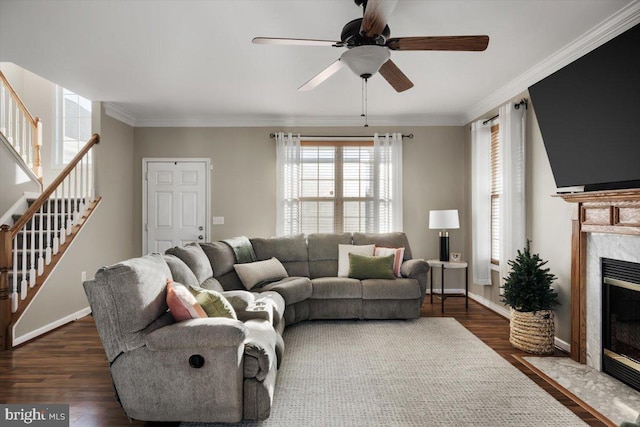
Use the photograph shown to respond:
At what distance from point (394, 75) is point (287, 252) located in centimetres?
266

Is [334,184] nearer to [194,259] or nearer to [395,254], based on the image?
[395,254]

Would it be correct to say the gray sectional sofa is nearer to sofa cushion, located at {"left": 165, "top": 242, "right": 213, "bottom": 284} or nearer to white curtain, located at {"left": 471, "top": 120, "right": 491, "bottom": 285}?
sofa cushion, located at {"left": 165, "top": 242, "right": 213, "bottom": 284}

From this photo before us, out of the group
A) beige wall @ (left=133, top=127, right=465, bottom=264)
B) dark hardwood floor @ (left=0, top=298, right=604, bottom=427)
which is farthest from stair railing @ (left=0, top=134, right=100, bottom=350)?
beige wall @ (left=133, top=127, right=465, bottom=264)

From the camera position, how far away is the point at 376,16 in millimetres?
2174

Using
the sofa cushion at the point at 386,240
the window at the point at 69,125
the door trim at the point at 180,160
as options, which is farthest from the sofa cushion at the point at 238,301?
the window at the point at 69,125

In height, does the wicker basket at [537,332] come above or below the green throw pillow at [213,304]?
below

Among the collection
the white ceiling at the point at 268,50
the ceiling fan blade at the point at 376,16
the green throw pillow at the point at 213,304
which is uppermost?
the white ceiling at the point at 268,50

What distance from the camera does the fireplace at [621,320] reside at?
2.78 metres

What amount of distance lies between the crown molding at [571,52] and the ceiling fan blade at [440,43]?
48.8 inches

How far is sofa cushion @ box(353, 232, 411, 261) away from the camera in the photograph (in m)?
5.13

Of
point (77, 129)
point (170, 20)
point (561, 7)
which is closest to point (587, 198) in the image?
point (561, 7)

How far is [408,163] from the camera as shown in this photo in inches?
235

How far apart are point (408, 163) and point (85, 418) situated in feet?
16.1

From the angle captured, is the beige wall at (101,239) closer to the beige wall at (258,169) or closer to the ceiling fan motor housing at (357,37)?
the beige wall at (258,169)
